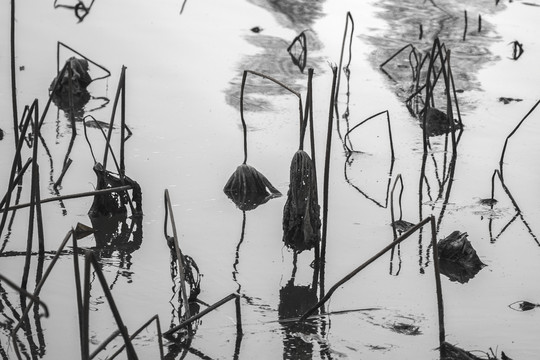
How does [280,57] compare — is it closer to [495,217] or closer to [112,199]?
[495,217]

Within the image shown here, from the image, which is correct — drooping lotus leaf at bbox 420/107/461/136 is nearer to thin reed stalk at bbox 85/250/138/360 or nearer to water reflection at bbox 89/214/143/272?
water reflection at bbox 89/214/143/272

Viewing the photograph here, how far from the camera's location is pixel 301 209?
3041 millimetres

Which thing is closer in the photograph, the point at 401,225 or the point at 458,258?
the point at 458,258

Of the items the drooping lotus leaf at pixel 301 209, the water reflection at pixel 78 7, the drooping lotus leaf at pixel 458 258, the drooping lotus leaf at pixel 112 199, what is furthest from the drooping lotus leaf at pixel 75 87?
the drooping lotus leaf at pixel 458 258

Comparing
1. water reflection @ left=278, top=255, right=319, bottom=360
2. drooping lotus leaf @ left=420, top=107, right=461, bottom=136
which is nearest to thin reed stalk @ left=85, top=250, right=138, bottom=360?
water reflection @ left=278, top=255, right=319, bottom=360

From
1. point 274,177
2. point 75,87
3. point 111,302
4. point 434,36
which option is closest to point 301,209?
point 274,177

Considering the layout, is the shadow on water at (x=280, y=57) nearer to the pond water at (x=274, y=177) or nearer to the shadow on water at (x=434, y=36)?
the pond water at (x=274, y=177)

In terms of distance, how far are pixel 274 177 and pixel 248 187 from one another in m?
0.28

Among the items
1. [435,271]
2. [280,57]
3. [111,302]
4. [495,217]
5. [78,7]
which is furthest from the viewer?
[78,7]

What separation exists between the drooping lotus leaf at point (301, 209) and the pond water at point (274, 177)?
0.09 metres

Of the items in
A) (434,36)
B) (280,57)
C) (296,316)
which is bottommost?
(296,316)

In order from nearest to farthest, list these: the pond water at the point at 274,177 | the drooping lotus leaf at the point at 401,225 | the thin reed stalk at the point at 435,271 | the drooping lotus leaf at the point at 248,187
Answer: the thin reed stalk at the point at 435,271 → the pond water at the point at 274,177 → the drooping lotus leaf at the point at 401,225 → the drooping lotus leaf at the point at 248,187

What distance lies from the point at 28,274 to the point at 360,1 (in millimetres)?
5061

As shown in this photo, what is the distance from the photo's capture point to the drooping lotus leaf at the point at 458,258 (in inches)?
122
